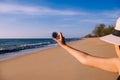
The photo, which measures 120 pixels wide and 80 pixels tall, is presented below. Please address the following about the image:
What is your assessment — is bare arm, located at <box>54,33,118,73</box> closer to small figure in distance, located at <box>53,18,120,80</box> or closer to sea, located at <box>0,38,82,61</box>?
small figure in distance, located at <box>53,18,120,80</box>

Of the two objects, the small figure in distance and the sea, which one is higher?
the small figure in distance

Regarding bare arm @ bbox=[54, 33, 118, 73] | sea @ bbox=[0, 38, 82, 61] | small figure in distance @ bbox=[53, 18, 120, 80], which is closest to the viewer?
small figure in distance @ bbox=[53, 18, 120, 80]

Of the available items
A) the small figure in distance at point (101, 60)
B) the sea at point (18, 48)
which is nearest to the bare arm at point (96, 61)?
the small figure in distance at point (101, 60)

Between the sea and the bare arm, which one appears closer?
the bare arm

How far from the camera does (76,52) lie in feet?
8.80

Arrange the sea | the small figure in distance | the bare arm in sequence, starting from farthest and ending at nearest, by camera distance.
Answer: the sea → the bare arm → the small figure in distance

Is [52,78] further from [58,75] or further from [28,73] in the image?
[28,73]

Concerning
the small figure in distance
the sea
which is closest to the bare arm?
the small figure in distance

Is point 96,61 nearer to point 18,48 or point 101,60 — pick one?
point 101,60

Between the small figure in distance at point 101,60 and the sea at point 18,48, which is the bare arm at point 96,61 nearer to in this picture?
the small figure in distance at point 101,60

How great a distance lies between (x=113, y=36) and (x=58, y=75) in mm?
5224

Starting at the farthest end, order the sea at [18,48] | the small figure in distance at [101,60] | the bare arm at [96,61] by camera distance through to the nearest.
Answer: the sea at [18,48] < the bare arm at [96,61] < the small figure in distance at [101,60]

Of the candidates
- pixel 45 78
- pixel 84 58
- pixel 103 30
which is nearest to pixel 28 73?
pixel 45 78

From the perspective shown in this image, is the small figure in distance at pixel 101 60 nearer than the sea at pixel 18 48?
Yes
